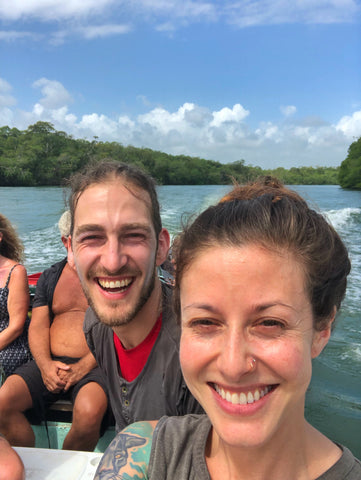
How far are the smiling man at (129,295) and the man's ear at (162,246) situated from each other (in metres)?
0.09

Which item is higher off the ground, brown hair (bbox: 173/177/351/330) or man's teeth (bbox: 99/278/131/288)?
brown hair (bbox: 173/177/351/330)

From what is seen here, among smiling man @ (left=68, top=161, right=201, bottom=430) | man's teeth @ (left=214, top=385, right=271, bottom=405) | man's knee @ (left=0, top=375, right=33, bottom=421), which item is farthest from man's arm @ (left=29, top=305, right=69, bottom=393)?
man's teeth @ (left=214, top=385, right=271, bottom=405)

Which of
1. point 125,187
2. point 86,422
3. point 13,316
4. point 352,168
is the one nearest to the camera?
point 125,187

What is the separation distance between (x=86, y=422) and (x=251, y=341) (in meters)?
1.49

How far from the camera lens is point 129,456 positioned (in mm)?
989

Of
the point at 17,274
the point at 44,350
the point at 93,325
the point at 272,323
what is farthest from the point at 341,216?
the point at 272,323

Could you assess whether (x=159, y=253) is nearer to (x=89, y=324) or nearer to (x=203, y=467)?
(x=89, y=324)

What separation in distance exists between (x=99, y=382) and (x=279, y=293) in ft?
5.36

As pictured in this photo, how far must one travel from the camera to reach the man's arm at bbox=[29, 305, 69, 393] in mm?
2352

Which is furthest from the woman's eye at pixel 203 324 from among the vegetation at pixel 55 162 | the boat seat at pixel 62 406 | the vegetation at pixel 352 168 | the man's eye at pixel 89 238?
the vegetation at pixel 352 168

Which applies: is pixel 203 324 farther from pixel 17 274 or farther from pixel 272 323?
pixel 17 274

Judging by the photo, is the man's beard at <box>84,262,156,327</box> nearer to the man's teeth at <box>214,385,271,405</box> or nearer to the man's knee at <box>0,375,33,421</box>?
the man's teeth at <box>214,385,271,405</box>

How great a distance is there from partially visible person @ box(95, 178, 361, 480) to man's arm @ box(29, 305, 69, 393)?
4.79 ft

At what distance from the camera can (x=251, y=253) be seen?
86cm
